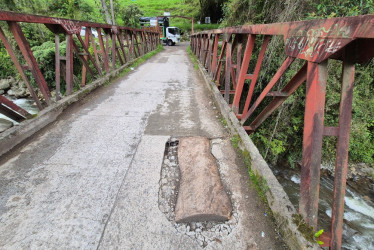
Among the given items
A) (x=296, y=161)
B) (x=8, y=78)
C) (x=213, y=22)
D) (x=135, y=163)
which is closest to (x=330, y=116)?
(x=296, y=161)

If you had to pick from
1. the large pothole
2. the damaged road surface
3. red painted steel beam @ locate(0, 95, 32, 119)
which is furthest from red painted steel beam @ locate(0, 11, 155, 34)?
the large pothole

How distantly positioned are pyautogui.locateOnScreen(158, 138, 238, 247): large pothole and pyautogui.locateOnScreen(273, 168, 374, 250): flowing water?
315 cm

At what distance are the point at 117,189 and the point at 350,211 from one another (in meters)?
4.79

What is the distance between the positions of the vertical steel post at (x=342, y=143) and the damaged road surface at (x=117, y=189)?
1.35 ft

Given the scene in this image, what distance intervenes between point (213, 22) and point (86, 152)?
2990 cm

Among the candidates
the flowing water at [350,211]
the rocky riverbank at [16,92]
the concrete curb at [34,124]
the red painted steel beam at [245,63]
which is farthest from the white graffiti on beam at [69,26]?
the rocky riverbank at [16,92]

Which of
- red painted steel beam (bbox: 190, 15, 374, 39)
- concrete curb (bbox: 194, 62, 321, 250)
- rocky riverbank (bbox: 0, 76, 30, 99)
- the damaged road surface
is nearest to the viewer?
red painted steel beam (bbox: 190, 15, 374, 39)

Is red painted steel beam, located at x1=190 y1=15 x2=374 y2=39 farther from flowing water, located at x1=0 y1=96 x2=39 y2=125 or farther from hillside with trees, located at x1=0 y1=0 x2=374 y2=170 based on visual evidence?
flowing water, located at x1=0 y1=96 x2=39 y2=125

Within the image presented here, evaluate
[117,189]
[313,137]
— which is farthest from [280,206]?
[117,189]

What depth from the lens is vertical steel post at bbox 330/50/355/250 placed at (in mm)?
1316

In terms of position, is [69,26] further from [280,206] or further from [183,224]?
[280,206]

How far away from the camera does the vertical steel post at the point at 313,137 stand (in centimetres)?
139

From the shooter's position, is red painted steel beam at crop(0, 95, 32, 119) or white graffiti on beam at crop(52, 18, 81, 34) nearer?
red painted steel beam at crop(0, 95, 32, 119)

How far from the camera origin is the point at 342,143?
138 cm
